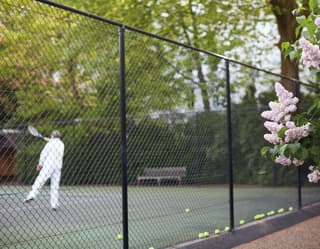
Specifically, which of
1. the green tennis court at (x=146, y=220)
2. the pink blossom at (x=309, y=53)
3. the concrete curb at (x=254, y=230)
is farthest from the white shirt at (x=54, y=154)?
the pink blossom at (x=309, y=53)

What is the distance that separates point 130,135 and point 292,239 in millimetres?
5524

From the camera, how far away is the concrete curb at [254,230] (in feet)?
18.4

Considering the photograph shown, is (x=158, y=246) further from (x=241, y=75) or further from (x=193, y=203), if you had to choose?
(x=241, y=75)

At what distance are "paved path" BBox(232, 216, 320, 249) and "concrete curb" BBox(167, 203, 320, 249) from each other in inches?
4.3

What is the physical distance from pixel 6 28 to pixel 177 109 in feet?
11.1

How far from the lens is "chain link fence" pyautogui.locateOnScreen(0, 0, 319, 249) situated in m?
4.73

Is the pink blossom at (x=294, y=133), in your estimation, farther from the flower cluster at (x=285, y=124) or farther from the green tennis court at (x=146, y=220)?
the green tennis court at (x=146, y=220)

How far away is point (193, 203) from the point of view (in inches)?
265

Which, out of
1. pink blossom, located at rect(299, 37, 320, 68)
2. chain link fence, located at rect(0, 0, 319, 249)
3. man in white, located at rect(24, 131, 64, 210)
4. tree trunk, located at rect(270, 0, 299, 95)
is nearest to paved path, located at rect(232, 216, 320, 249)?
chain link fence, located at rect(0, 0, 319, 249)

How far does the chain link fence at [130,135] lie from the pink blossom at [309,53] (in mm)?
1592

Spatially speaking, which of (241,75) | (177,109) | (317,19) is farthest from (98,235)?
(241,75)

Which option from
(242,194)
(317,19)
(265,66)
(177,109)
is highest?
(265,66)

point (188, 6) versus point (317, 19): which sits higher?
point (188, 6)

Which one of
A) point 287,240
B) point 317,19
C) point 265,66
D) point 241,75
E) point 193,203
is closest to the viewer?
point 317,19
